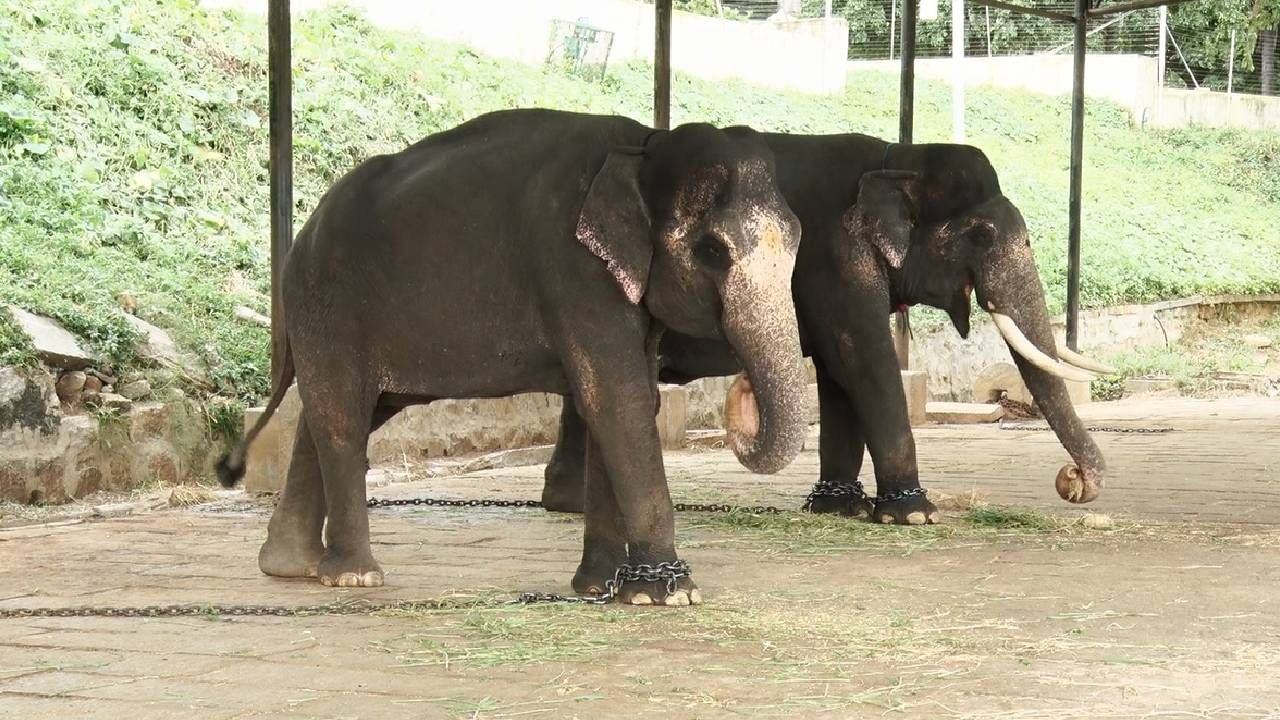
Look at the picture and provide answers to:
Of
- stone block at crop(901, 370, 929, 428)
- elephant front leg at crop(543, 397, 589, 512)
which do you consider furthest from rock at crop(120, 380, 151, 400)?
stone block at crop(901, 370, 929, 428)

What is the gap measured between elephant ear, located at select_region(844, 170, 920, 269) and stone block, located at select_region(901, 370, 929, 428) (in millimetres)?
4859

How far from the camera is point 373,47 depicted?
1588cm

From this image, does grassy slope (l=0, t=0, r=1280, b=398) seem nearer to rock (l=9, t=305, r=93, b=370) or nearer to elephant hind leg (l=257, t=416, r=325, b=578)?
rock (l=9, t=305, r=93, b=370)

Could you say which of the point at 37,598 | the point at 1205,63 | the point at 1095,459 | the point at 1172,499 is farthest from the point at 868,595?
the point at 1205,63

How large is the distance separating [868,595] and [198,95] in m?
8.60

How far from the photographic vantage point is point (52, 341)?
8289 mm

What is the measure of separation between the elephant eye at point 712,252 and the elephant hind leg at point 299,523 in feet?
5.40

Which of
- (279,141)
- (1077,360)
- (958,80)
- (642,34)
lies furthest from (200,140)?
(958,80)

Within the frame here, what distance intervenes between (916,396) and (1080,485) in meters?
5.74

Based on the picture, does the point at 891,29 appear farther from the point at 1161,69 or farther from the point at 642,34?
the point at 642,34

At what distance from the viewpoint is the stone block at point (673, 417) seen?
1080cm

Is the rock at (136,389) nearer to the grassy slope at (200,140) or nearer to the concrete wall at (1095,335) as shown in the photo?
the grassy slope at (200,140)

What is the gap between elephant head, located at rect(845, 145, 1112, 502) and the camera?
24.3ft

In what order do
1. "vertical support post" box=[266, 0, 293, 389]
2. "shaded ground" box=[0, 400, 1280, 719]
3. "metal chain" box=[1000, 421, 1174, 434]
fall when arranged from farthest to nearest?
1. "metal chain" box=[1000, 421, 1174, 434]
2. "vertical support post" box=[266, 0, 293, 389]
3. "shaded ground" box=[0, 400, 1280, 719]
